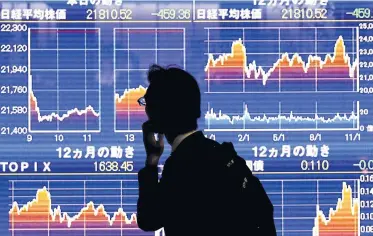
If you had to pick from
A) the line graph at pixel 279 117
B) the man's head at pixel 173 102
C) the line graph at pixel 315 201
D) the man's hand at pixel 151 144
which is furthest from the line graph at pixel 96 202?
the man's head at pixel 173 102

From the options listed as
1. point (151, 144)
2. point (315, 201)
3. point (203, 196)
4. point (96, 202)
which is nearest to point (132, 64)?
point (96, 202)

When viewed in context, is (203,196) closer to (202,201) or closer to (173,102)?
(202,201)

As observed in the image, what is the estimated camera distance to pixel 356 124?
4625mm

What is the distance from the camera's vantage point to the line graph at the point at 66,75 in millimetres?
4598

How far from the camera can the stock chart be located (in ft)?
15.1

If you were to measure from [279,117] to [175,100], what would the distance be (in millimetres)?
1784

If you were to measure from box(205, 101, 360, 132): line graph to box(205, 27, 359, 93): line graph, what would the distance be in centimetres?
9

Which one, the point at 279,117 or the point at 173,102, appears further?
the point at 279,117

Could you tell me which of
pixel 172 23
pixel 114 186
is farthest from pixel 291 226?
pixel 172 23

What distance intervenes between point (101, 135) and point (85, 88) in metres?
0.26

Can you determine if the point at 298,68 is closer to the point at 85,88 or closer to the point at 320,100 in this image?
the point at 320,100

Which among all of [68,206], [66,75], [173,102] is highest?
[66,75]

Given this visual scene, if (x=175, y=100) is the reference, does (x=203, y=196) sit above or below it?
below

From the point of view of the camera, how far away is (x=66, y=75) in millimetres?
4613
